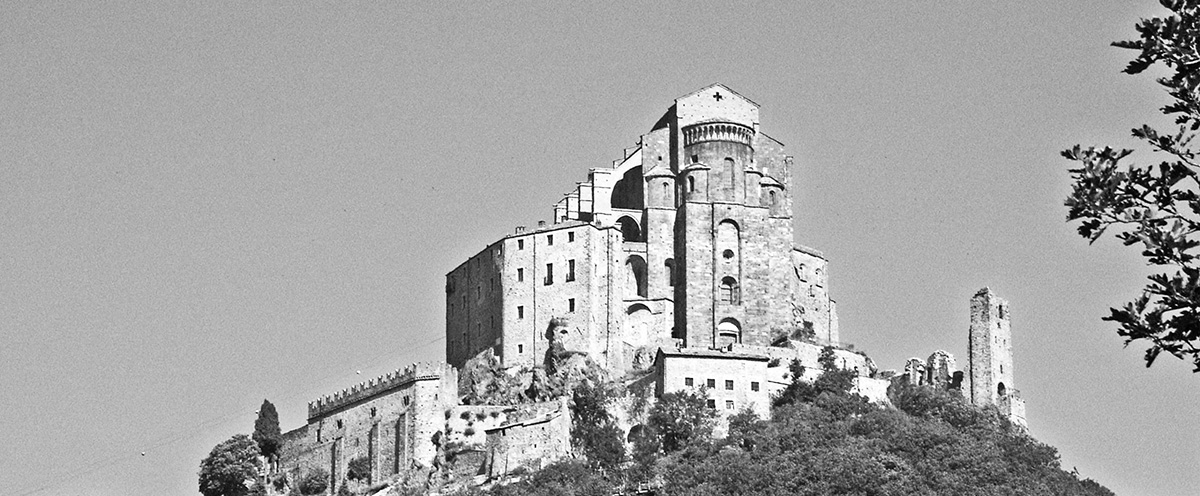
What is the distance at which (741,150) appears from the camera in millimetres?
97250

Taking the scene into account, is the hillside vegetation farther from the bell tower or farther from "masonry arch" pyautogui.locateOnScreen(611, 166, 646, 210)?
"masonry arch" pyautogui.locateOnScreen(611, 166, 646, 210)

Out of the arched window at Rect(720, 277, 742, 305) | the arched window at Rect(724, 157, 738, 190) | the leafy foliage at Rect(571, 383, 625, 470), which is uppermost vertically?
the arched window at Rect(724, 157, 738, 190)

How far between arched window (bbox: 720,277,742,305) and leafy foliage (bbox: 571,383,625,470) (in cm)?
862

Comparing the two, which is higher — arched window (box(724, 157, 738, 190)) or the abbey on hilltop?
arched window (box(724, 157, 738, 190))

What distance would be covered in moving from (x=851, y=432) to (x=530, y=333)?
1473 centimetres

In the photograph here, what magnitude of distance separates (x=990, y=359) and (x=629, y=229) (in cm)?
1750

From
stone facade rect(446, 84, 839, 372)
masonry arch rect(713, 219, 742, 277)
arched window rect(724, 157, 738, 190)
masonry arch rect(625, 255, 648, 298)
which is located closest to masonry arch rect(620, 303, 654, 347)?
stone facade rect(446, 84, 839, 372)

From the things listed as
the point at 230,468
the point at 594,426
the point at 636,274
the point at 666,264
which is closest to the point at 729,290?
the point at 666,264

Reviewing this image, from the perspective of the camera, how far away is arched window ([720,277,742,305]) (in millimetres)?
93312

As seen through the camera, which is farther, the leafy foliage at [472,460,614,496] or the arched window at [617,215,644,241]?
the arched window at [617,215,644,241]

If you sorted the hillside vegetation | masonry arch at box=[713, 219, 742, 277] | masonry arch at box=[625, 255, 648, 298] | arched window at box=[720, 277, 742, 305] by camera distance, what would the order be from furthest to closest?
masonry arch at box=[625, 255, 648, 298]
masonry arch at box=[713, 219, 742, 277]
arched window at box=[720, 277, 742, 305]
the hillside vegetation

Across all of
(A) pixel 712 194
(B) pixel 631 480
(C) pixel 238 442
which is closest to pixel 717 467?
(B) pixel 631 480

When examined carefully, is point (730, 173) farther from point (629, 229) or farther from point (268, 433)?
point (268, 433)

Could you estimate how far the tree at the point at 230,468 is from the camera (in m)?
93.9
